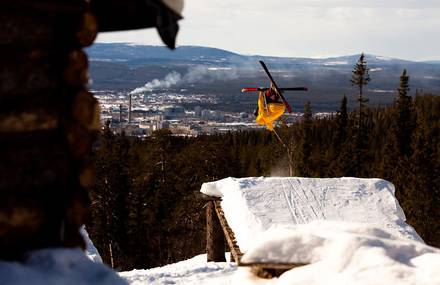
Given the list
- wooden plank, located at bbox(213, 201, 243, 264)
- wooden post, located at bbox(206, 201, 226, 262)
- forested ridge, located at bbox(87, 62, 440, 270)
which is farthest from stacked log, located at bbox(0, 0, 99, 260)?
forested ridge, located at bbox(87, 62, 440, 270)

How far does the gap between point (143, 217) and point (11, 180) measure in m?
27.4

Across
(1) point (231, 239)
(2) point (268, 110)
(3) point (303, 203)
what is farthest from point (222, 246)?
(1) point (231, 239)

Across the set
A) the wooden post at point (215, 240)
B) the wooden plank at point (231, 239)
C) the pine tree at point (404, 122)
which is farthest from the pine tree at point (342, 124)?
the wooden plank at point (231, 239)

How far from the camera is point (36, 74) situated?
12.1 feet

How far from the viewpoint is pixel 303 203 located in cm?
1112

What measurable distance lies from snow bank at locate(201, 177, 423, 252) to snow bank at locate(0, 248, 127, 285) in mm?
5627

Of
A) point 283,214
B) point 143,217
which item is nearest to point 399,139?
point 143,217

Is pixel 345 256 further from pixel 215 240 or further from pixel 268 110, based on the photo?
pixel 268 110

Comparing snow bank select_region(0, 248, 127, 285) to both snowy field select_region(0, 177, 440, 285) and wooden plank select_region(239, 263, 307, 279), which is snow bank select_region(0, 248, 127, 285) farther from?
wooden plank select_region(239, 263, 307, 279)

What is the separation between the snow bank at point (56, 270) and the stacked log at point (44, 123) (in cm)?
15

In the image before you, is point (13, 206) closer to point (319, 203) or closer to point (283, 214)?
point (283, 214)

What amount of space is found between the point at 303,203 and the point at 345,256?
6268 millimetres

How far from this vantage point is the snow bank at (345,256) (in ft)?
15.3

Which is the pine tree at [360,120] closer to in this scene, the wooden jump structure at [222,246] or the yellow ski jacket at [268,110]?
the yellow ski jacket at [268,110]
